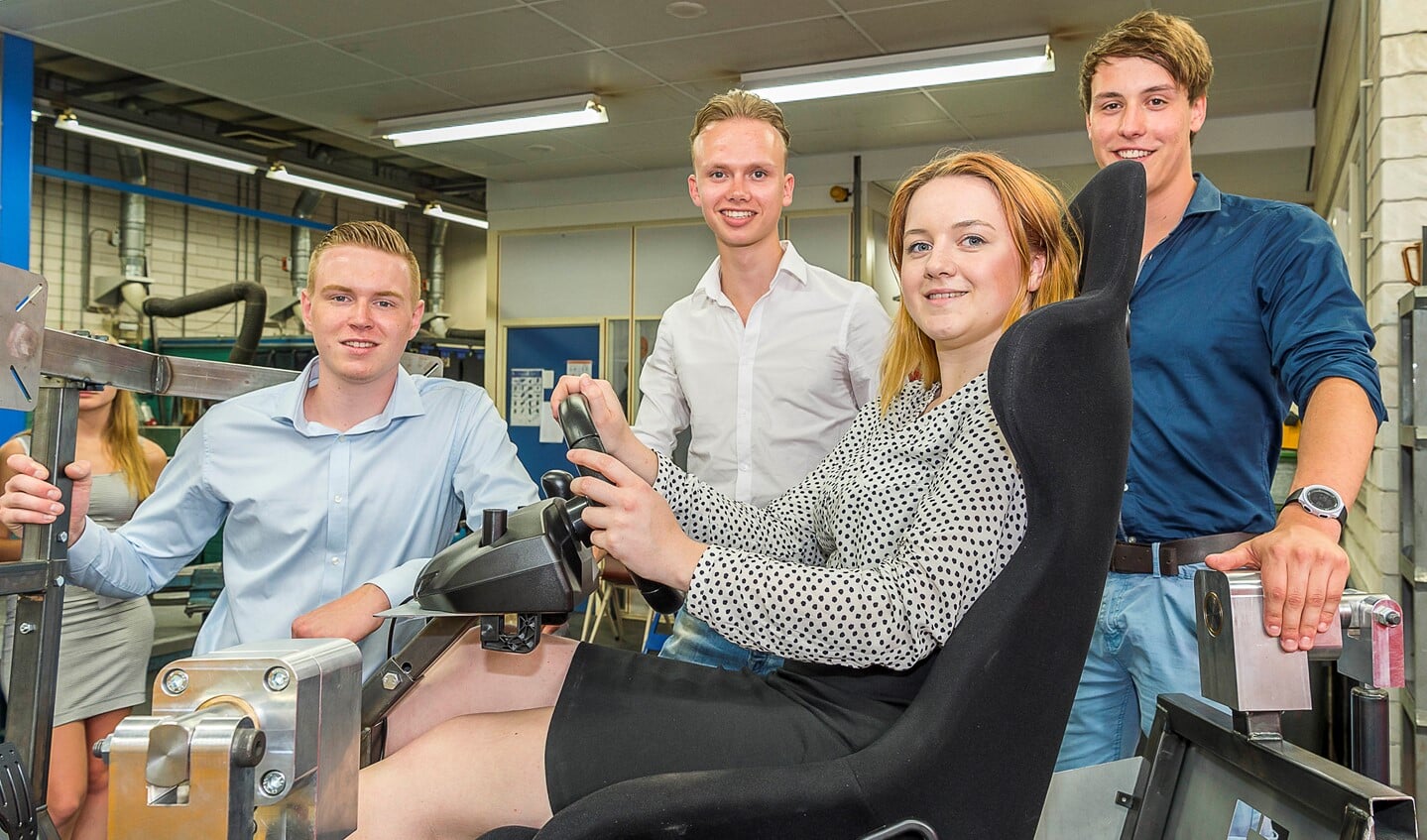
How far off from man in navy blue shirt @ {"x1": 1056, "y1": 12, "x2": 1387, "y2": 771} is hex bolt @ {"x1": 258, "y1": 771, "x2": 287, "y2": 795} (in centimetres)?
122

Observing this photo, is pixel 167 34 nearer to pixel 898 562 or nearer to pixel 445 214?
pixel 445 214

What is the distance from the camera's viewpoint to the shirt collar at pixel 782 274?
2.19 meters

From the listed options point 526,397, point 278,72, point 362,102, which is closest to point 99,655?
point 278,72

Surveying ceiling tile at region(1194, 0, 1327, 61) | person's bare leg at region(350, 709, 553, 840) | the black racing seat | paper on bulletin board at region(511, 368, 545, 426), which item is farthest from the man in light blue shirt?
paper on bulletin board at region(511, 368, 545, 426)

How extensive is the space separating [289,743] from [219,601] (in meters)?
1.35

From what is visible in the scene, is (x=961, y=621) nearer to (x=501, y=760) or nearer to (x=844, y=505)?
(x=844, y=505)

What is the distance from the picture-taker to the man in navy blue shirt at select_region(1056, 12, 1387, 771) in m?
1.53

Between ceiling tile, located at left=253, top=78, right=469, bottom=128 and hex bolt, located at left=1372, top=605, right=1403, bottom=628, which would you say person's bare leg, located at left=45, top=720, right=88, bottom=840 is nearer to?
hex bolt, located at left=1372, top=605, right=1403, bottom=628

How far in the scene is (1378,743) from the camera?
1002 mm

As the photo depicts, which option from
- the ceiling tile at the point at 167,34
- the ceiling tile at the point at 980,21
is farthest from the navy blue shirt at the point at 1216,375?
the ceiling tile at the point at 167,34

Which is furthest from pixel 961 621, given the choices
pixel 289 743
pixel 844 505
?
pixel 289 743

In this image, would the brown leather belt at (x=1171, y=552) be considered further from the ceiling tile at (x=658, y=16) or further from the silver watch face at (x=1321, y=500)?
the ceiling tile at (x=658, y=16)

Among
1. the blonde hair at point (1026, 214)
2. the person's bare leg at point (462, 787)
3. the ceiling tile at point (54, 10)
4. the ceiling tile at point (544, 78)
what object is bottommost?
the person's bare leg at point (462, 787)

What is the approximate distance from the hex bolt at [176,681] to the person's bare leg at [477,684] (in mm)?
631
